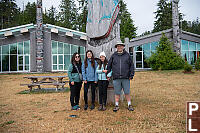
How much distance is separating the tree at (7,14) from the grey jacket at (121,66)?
4425cm

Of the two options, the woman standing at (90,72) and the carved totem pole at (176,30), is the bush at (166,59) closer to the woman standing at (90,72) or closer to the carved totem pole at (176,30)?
the carved totem pole at (176,30)

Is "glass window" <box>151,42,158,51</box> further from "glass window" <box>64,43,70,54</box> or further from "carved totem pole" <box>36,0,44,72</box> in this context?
"carved totem pole" <box>36,0,44,72</box>

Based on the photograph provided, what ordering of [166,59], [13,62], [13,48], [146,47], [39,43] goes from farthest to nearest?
[146,47] → [13,62] → [13,48] → [39,43] → [166,59]

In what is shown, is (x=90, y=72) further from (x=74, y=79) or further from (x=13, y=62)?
(x=13, y=62)

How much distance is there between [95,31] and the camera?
16.9 ft

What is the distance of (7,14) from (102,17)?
46.4m

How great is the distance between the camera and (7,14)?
143 feet

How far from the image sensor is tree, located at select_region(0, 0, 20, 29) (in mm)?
42906

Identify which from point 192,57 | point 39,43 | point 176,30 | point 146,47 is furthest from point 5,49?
point 192,57

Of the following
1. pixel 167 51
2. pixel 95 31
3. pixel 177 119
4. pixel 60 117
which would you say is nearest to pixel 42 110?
pixel 60 117

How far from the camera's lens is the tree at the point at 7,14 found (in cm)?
4291

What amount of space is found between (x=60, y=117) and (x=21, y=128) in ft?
3.20

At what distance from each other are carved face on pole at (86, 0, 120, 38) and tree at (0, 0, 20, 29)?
4339 cm

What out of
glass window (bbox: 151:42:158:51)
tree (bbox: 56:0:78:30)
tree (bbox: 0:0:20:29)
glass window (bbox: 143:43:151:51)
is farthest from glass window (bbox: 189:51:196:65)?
tree (bbox: 0:0:20:29)
